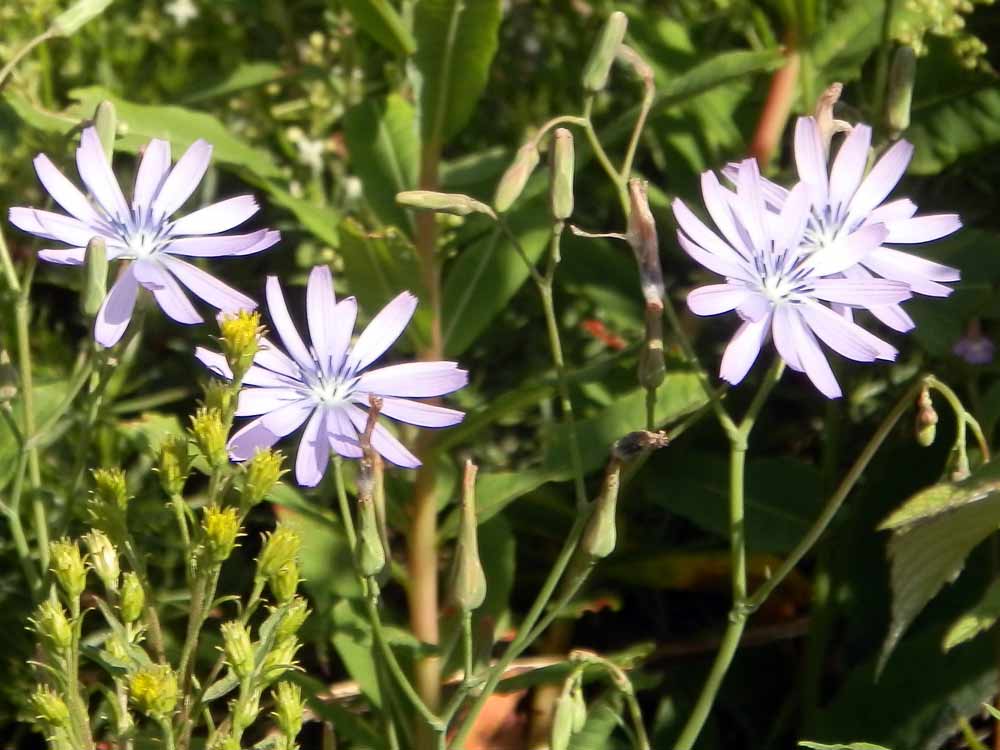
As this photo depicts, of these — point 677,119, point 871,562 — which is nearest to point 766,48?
point 677,119

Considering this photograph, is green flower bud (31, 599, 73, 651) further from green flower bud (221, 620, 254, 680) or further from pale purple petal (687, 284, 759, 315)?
pale purple petal (687, 284, 759, 315)

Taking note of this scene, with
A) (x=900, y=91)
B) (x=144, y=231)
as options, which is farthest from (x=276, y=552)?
(x=900, y=91)

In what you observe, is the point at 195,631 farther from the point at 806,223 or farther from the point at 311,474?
the point at 806,223

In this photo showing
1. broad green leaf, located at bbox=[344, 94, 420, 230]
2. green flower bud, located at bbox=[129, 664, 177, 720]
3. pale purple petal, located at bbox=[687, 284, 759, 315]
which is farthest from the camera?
broad green leaf, located at bbox=[344, 94, 420, 230]

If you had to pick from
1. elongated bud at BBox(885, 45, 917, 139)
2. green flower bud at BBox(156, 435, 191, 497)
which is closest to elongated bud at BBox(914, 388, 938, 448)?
elongated bud at BBox(885, 45, 917, 139)

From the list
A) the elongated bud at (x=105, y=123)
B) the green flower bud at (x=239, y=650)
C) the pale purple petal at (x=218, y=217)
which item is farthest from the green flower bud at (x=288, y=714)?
the elongated bud at (x=105, y=123)

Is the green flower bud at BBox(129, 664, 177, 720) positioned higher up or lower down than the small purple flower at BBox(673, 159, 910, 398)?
lower down
